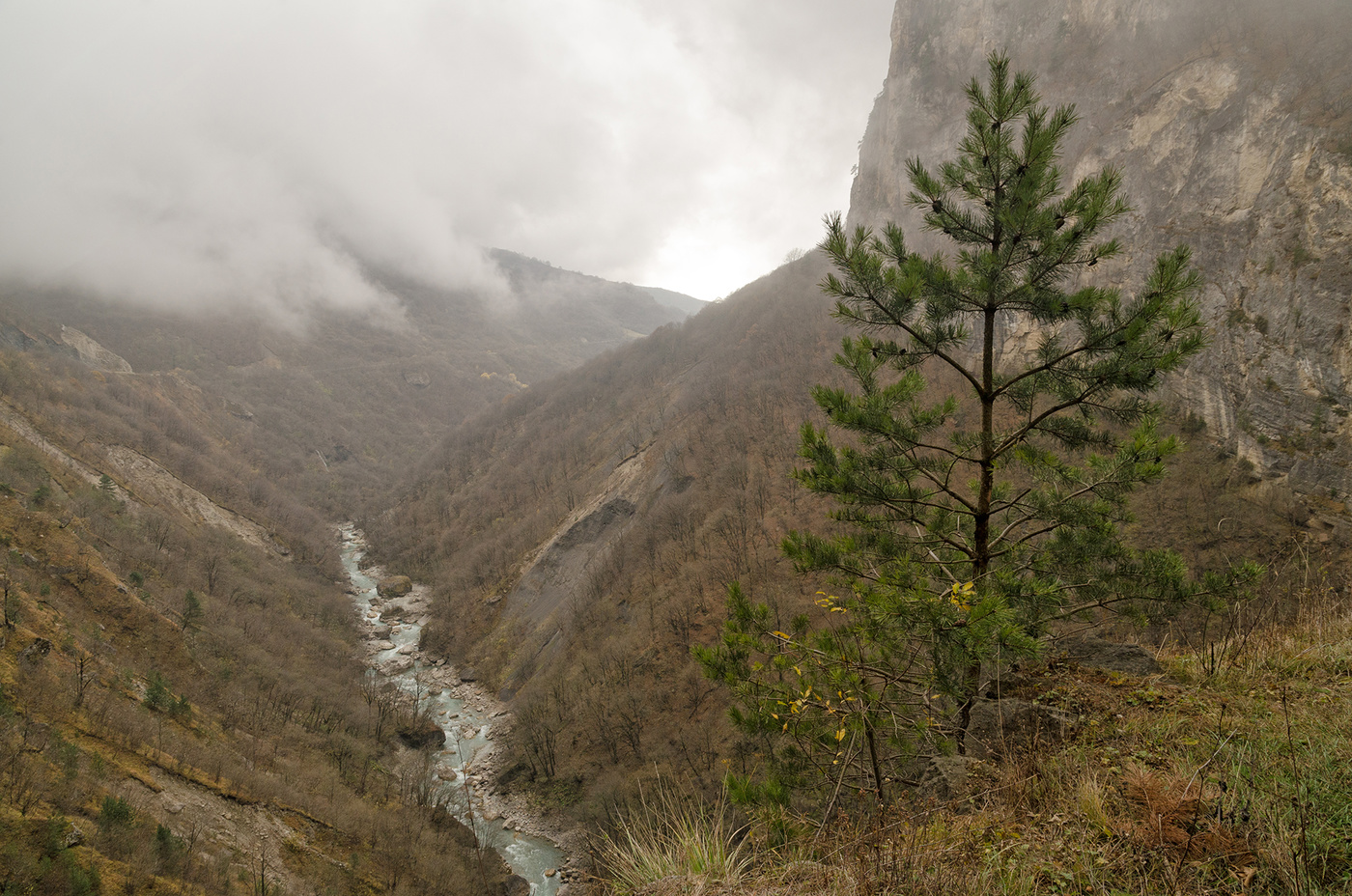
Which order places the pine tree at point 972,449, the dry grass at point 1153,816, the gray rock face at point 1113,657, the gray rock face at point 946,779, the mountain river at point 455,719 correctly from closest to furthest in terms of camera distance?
the dry grass at point 1153,816
the gray rock face at point 946,779
the pine tree at point 972,449
the gray rock face at point 1113,657
the mountain river at point 455,719

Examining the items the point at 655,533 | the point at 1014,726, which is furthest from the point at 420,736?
the point at 1014,726

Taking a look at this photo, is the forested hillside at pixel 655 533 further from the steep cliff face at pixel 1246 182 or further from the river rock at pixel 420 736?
the river rock at pixel 420 736

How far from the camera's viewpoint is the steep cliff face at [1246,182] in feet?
46.6

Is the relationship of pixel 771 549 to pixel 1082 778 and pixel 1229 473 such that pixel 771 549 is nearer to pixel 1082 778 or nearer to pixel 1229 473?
pixel 1229 473

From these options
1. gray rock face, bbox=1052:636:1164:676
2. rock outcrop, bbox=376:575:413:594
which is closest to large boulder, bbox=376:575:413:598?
rock outcrop, bbox=376:575:413:594

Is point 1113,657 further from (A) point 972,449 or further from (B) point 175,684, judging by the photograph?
(B) point 175,684

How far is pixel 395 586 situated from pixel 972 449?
160 ft

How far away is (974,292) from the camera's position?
535 centimetres

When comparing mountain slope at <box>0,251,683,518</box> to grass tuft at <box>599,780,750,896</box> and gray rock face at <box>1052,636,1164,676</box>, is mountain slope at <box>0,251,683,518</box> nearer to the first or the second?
grass tuft at <box>599,780,750,896</box>

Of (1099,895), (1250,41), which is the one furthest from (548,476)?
(1099,895)

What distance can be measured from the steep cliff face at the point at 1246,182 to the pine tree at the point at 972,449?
370 inches

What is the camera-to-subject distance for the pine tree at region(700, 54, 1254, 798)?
193 inches

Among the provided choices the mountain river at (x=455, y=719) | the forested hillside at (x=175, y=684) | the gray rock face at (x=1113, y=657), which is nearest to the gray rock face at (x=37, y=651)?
the forested hillside at (x=175, y=684)

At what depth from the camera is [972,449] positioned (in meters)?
6.12
